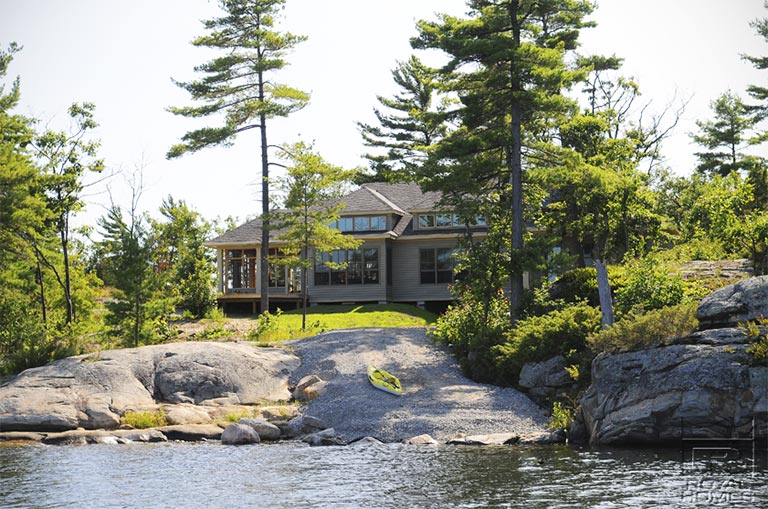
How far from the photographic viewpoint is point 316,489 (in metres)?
12.1

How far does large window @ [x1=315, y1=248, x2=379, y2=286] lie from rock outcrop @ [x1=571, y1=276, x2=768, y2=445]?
70.6 feet

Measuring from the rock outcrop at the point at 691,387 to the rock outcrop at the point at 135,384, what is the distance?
863cm

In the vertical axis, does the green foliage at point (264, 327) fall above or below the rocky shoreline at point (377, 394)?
above

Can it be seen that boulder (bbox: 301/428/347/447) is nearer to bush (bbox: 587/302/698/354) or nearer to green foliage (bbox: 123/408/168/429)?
green foliage (bbox: 123/408/168/429)

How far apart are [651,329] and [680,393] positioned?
164 centimetres

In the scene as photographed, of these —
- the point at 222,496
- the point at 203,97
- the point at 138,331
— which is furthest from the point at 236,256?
the point at 222,496

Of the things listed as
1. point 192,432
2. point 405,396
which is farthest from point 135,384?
point 405,396

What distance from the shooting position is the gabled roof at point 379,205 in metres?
37.5

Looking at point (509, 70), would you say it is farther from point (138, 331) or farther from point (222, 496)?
point (222, 496)

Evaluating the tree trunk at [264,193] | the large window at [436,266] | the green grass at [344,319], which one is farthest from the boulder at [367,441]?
the large window at [436,266]

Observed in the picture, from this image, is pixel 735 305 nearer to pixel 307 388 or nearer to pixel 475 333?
pixel 475 333

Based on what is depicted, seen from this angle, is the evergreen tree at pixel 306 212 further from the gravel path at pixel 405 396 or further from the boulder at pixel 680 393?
the boulder at pixel 680 393

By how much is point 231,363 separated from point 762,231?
1362 centimetres

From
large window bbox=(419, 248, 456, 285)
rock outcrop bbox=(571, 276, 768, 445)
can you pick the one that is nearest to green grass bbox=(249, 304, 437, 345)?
large window bbox=(419, 248, 456, 285)
